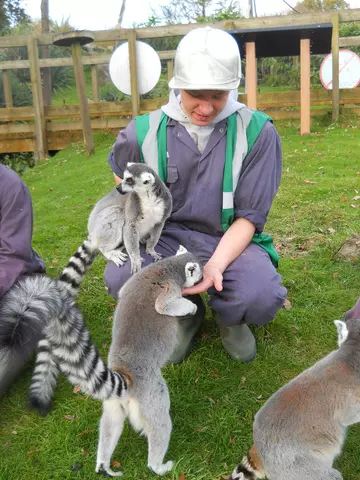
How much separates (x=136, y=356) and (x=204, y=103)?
1.26m

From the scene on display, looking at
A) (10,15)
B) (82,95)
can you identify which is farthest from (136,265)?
(10,15)

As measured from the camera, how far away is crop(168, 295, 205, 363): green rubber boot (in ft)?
9.33

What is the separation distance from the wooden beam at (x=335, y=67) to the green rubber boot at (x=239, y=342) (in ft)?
23.1

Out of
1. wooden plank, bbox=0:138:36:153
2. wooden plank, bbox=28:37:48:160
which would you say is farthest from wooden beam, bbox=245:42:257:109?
wooden plank, bbox=0:138:36:153

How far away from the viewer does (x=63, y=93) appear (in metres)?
16.6

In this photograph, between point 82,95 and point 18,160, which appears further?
point 18,160

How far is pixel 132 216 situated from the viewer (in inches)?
117

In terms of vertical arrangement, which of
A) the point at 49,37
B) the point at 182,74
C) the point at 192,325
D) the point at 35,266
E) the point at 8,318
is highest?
the point at 49,37

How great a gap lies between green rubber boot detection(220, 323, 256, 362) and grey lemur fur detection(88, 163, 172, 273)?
0.60 meters

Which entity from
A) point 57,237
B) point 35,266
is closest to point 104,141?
point 57,237

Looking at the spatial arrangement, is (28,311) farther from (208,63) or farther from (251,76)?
(251,76)

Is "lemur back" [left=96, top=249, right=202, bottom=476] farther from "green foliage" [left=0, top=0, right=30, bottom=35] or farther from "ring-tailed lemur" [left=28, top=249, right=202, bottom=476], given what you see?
"green foliage" [left=0, top=0, right=30, bottom=35]

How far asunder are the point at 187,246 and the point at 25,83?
1351cm

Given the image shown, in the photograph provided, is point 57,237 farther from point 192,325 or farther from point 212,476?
point 212,476
